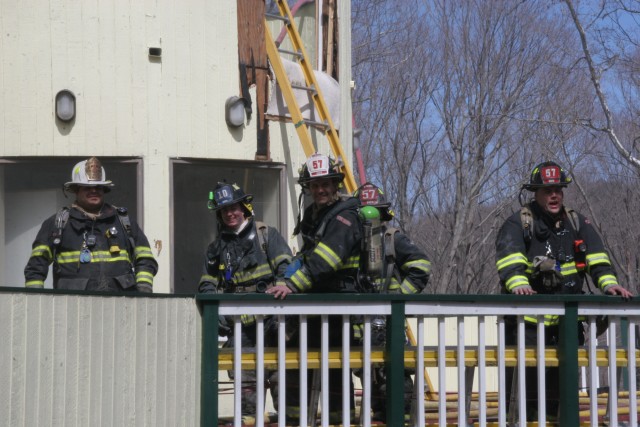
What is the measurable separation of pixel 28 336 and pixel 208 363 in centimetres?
103

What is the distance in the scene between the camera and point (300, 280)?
22.1ft

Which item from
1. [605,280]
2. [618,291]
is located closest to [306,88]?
[605,280]

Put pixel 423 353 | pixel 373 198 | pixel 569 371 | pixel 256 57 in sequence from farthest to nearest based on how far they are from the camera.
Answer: pixel 256 57 < pixel 373 198 < pixel 569 371 < pixel 423 353

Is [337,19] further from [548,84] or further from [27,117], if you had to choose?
[548,84]

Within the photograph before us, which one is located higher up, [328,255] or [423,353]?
[328,255]

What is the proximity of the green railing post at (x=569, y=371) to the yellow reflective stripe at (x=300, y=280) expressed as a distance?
1.60 metres

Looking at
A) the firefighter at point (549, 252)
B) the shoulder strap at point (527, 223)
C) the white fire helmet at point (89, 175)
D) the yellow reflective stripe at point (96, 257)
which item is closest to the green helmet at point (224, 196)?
the yellow reflective stripe at point (96, 257)

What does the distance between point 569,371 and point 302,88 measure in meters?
4.32

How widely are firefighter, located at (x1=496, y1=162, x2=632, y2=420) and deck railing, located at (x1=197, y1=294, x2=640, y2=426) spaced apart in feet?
0.71

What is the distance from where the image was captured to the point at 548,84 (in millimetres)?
24281

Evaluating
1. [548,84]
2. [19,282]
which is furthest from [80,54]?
[548,84]

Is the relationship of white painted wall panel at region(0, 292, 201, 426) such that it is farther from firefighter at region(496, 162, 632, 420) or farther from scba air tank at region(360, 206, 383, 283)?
firefighter at region(496, 162, 632, 420)

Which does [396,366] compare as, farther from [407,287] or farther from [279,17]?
[279,17]

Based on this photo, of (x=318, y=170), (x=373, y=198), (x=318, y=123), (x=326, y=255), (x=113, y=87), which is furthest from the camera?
(x=318, y=123)
